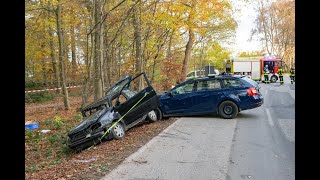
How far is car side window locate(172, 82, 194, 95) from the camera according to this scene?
1240 centimetres

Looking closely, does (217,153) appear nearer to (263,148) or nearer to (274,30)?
(263,148)

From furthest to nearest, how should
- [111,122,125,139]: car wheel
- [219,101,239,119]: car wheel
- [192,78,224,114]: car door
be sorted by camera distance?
[192,78,224,114]: car door < [219,101,239,119]: car wheel < [111,122,125,139]: car wheel

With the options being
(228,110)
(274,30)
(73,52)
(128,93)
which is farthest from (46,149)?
(274,30)

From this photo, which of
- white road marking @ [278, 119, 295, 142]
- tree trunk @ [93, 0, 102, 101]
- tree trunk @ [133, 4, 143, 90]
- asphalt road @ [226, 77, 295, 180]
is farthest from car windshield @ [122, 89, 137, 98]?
tree trunk @ [133, 4, 143, 90]

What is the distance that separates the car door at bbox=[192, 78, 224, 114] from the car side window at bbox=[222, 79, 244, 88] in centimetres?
23

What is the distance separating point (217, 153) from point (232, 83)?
545cm

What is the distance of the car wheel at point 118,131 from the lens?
9.02 metres

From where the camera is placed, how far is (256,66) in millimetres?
35219

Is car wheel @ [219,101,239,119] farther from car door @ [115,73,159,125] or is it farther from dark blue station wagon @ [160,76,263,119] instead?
car door @ [115,73,159,125]

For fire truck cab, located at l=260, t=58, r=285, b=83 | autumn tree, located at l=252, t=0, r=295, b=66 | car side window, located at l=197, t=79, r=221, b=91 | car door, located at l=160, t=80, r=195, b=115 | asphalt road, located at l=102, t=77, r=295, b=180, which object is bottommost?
asphalt road, located at l=102, t=77, r=295, b=180

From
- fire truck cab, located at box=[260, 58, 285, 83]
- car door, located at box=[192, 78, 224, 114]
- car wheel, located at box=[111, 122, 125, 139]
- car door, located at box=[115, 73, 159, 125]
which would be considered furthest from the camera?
fire truck cab, located at box=[260, 58, 285, 83]
